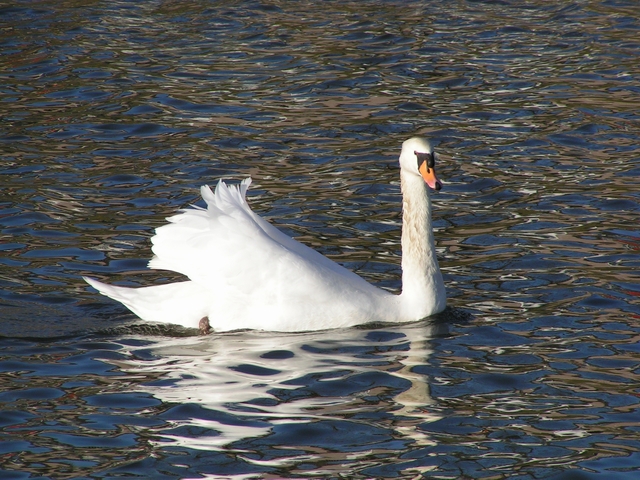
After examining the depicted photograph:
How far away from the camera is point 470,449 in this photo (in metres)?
6.20

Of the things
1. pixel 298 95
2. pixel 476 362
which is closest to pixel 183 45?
pixel 298 95

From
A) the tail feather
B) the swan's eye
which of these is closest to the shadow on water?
the tail feather

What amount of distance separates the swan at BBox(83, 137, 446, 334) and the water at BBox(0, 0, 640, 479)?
168 millimetres

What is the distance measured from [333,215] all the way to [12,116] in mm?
5399

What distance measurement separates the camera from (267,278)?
26.3 ft

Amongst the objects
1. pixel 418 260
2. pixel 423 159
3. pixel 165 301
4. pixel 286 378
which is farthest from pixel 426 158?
pixel 165 301

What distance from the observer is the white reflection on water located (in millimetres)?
6527

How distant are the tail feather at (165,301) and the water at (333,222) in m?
0.14

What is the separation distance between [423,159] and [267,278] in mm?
1466

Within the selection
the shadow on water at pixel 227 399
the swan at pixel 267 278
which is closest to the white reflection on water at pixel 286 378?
the shadow on water at pixel 227 399

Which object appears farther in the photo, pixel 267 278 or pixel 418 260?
pixel 418 260

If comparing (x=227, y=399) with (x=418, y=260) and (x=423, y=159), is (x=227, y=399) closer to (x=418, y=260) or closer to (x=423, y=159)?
(x=418, y=260)

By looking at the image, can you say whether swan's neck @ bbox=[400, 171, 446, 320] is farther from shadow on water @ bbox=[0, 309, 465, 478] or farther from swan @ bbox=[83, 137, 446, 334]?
shadow on water @ bbox=[0, 309, 465, 478]

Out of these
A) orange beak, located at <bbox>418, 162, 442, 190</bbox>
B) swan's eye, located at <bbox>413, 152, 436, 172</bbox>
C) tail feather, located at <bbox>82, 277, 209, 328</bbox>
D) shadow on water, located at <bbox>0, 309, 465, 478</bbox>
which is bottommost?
shadow on water, located at <bbox>0, 309, 465, 478</bbox>
